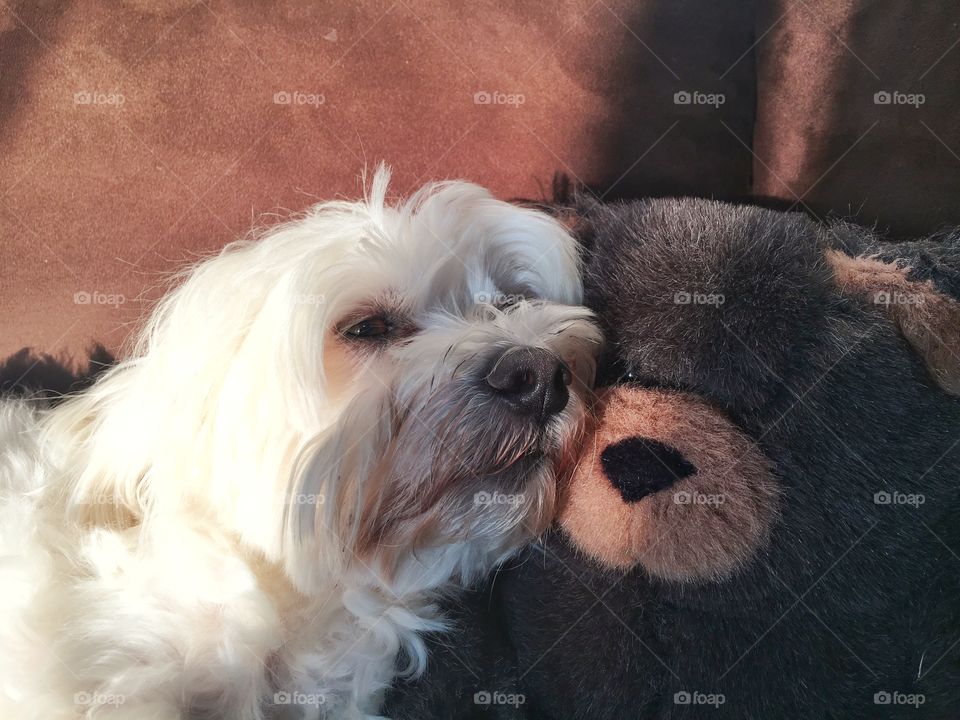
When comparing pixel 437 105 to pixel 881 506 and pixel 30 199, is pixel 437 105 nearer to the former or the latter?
pixel 30 199

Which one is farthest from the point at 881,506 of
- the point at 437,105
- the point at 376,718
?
the point at 437,105

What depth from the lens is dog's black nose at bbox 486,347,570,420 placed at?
1.18 metres

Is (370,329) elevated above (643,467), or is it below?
above

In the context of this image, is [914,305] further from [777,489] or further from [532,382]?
[532,382]

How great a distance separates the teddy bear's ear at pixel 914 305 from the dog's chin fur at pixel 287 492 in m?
0.44

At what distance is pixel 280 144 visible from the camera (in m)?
1.62

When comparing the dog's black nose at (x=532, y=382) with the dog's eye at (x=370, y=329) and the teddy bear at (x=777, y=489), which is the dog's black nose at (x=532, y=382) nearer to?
the teddy bear at (x=777, y=489)

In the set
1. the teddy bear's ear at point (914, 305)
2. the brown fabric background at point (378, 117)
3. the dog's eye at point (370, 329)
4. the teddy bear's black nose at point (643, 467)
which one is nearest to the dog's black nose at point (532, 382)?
the teddy bear's black nose at point (643, 467)

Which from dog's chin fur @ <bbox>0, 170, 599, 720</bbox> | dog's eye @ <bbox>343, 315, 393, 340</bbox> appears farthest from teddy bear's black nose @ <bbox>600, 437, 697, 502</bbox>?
dog's eye @ <bbox>343, 315, 393, 340</bbox>

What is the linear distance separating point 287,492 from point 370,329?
352 millimetres

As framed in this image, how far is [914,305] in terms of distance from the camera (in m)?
1.07

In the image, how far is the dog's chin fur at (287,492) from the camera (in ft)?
3.92

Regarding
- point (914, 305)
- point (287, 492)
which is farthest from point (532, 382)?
point (914, 305)

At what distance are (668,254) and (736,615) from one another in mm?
587
